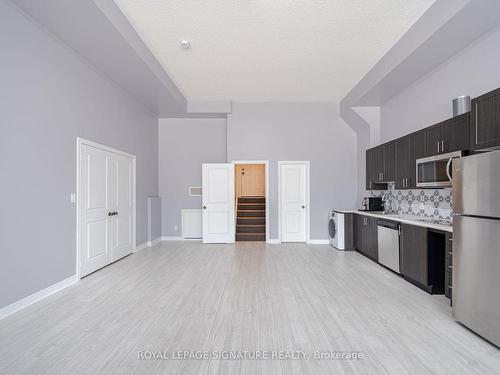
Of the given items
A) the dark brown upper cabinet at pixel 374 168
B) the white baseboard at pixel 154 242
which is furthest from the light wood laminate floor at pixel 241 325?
the white baseboard at pixel 154 242

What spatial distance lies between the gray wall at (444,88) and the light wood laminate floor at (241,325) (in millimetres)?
2528

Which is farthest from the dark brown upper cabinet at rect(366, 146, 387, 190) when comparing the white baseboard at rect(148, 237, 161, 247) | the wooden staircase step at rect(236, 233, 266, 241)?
the white baseboard at rect(148, 237, 161, 247)

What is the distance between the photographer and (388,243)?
4.51 m

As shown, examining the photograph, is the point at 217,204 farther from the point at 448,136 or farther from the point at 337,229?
the point at 448,136

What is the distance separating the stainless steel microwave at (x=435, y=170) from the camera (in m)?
3.44

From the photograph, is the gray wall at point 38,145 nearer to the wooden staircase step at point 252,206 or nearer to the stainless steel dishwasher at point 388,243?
the stainless steel dishwasher at point 388,243

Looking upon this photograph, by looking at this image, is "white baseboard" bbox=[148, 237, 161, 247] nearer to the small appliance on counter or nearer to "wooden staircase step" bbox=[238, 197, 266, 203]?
"wooden staircase step" bbox=[238, 197, 266, 203]

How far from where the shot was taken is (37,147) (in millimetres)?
3320

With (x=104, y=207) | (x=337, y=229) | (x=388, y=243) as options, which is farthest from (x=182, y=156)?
(x=388, y=243)

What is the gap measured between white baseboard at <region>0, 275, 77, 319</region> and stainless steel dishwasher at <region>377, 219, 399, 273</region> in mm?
4508

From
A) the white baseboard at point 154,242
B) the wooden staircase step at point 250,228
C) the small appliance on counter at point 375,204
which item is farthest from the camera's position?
the wooden staircase step at point 250,228

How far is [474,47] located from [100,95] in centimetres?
525

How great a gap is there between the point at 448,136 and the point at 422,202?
147 centimetres

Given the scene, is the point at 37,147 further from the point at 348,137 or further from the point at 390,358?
the point at 348,137
